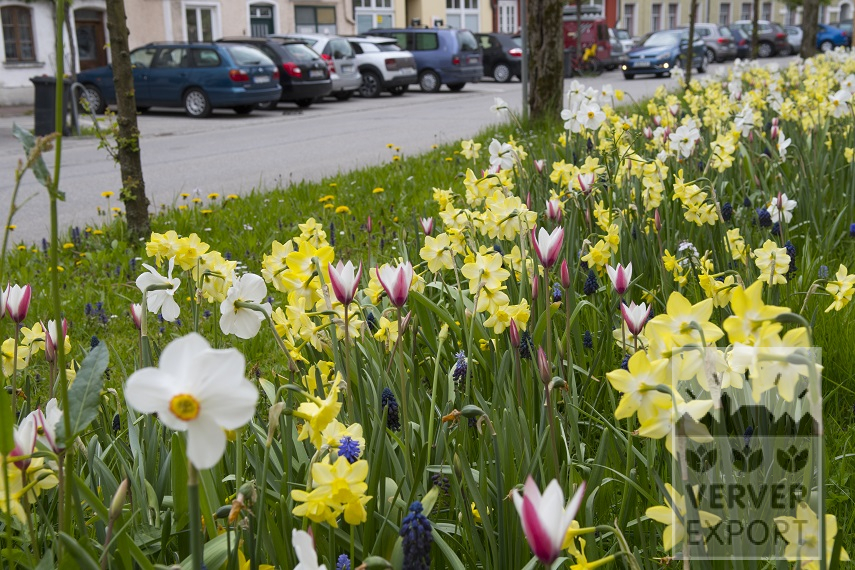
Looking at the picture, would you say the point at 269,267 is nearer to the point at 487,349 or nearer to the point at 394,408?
the point at 394,408

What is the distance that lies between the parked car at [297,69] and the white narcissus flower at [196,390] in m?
17.6

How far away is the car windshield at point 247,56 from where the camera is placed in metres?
16.7

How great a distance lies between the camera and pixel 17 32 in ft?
75.6

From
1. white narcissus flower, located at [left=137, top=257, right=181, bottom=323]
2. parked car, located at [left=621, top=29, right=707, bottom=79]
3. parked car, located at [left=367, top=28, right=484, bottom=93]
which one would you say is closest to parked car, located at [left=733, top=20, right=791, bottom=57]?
parked car, located at [left=621, top=29, right=707, bottom=79]

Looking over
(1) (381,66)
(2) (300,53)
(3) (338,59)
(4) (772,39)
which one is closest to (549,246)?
(2) (300,53)

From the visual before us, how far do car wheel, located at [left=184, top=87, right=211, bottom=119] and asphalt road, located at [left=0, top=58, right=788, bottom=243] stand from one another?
25 cm

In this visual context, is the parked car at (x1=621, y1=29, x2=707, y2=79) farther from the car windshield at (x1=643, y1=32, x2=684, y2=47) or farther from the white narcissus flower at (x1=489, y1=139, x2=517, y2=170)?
the white narcissus flower at (x1=489, y1=139, x2=517, y2=170)

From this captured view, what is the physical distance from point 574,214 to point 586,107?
4.93 feet

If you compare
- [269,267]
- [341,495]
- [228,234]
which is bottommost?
[228,234]

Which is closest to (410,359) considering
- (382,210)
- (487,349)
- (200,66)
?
(487,349)

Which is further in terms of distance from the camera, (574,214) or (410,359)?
(574,214)

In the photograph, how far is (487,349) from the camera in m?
2.51

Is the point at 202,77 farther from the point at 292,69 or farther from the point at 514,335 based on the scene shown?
the point at 514,335

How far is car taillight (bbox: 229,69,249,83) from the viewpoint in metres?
16.5
